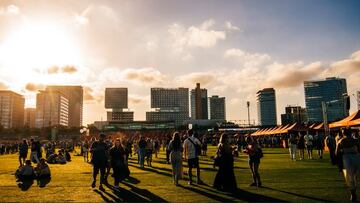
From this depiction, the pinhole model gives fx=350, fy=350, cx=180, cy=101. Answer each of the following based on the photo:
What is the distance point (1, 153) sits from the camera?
52.8m

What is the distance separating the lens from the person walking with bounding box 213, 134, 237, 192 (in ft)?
41.0

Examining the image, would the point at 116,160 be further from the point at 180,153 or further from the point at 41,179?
the point at 41,179

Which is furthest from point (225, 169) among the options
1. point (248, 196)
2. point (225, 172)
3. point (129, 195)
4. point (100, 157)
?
point (100, 157)

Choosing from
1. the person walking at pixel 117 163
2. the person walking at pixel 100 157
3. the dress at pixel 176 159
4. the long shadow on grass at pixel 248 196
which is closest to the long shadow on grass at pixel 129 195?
the person walking at pixel 117 163

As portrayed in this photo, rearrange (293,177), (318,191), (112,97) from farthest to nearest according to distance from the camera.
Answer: (112,97)
(293,177)
(318,191)

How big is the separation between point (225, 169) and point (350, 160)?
13.9 ft

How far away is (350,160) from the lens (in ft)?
33.2

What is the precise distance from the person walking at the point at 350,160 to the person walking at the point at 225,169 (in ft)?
12.5

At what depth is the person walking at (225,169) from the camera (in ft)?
41.0

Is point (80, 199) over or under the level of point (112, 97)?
under

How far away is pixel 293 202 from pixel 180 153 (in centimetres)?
547

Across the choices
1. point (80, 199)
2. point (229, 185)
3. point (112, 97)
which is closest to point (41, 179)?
point (80, 199)

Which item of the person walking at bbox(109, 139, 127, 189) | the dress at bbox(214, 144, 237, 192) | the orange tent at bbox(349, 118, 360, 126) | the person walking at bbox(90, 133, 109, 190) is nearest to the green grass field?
the dress at bbox(214, 144, 237, 192)

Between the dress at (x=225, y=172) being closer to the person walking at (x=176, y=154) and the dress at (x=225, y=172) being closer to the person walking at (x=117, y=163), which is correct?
the person walking at (x=176, y=154)
